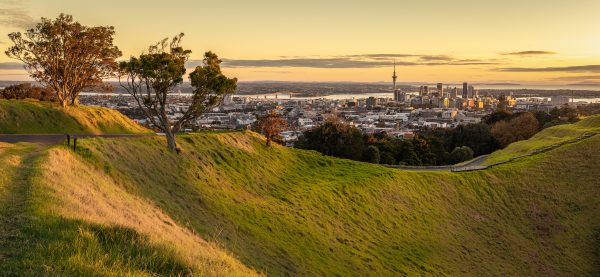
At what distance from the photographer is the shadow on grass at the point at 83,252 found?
24.9 feet

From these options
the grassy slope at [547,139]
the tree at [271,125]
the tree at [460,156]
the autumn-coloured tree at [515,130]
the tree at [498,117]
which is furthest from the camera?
the tree at [498,117]

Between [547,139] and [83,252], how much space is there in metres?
64.5

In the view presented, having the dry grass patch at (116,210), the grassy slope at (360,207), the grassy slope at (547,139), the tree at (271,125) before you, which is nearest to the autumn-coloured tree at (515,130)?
the grassy slope at (547,139)

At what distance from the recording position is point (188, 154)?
29.5 metres

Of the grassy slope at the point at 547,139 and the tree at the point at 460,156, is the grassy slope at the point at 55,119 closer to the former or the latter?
the grassy slope at the point at 547,139

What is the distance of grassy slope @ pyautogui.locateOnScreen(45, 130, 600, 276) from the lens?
23.3 meters

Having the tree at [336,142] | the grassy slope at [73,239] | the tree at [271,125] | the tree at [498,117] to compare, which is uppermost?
the tree at [271,125]

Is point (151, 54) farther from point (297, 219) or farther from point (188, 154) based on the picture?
point (297, 219)

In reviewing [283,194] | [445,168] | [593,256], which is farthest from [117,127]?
[593,256]

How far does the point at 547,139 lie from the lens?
6216 cm

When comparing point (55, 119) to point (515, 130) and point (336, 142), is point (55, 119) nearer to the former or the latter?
point (336, 142)

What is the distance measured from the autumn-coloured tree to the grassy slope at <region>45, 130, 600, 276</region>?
32253mm

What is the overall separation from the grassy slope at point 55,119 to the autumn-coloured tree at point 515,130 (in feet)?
204

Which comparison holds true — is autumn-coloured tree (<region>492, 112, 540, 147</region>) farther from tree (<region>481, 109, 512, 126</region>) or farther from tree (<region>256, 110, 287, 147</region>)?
tree (<region>256, 110, 287, 147</region>)
